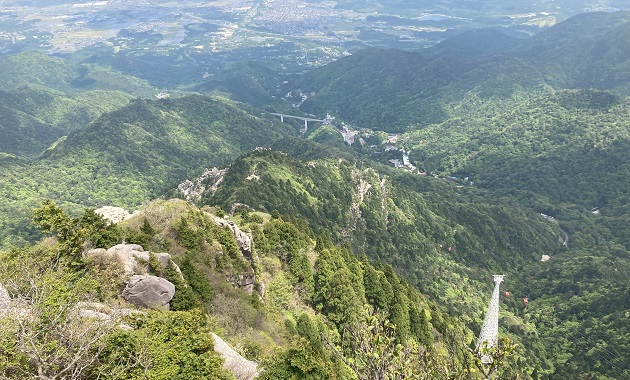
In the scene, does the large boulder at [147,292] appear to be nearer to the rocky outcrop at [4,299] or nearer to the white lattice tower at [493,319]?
the rocky outcrop at [4,299]

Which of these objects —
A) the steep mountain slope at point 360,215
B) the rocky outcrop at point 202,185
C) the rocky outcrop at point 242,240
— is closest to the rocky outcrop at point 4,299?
the rocky outcrop at point 242,240

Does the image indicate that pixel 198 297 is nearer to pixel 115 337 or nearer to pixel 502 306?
pixel 115 337

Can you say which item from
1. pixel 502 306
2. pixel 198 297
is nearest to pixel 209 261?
pixel 198 297

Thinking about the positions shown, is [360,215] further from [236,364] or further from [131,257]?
[236,364]

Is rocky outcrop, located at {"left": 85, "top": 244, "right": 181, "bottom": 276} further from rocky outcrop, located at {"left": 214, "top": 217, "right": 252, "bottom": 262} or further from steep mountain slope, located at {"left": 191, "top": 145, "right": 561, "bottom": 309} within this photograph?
steep mountain slope, located at {"left": 191, "top": 145, "right": 561, "bottom": 309}

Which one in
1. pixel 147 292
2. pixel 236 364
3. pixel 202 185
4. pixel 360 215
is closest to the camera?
pixel 236 364

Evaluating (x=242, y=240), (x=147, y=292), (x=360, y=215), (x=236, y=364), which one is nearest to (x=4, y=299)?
(x=147, y=292)
